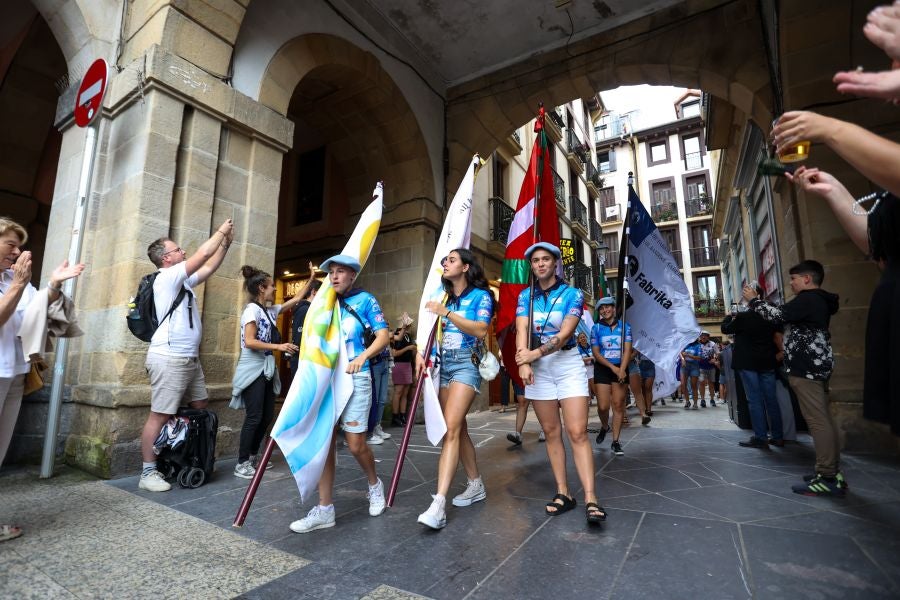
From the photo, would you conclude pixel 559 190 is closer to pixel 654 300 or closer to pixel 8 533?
pixel 654 300

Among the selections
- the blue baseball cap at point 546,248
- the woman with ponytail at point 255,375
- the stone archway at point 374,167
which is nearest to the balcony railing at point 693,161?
the stone archway at point 374,167

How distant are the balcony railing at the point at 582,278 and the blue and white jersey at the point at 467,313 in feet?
53.8

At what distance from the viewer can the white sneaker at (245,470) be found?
3979 mm

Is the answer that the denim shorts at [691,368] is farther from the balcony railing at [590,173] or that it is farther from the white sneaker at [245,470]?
the balcony railing at [590,173]

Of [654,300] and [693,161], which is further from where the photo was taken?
[693,161]

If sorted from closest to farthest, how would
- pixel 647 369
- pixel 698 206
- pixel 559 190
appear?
pixel 647 369
pixel 559 190
pixel 698 206

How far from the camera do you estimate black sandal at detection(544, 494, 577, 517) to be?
2.98 metres

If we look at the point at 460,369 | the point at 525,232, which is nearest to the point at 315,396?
the point at 460,369

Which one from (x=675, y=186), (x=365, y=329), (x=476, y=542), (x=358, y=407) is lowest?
(x=476, y=542)

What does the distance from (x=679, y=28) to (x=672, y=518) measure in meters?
7.40

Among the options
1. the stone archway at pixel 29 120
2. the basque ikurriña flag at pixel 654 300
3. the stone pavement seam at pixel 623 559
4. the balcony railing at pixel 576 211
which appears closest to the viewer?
the stone pavement seam at pixel 623 559

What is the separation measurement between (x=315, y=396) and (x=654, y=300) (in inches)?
149

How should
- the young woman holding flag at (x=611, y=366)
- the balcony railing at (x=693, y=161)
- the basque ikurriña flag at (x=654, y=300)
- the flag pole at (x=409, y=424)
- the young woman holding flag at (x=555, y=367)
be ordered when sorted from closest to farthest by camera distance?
the young woman holding flag at (x=555, y=367) < the flag pole at (x=409, y=424) < the basque ikurriña flag at (x=654, y=300) < the young woman holding flag at (x=611, y=366) < the balcony railing at (x=693, y=161)

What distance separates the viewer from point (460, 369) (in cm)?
315
